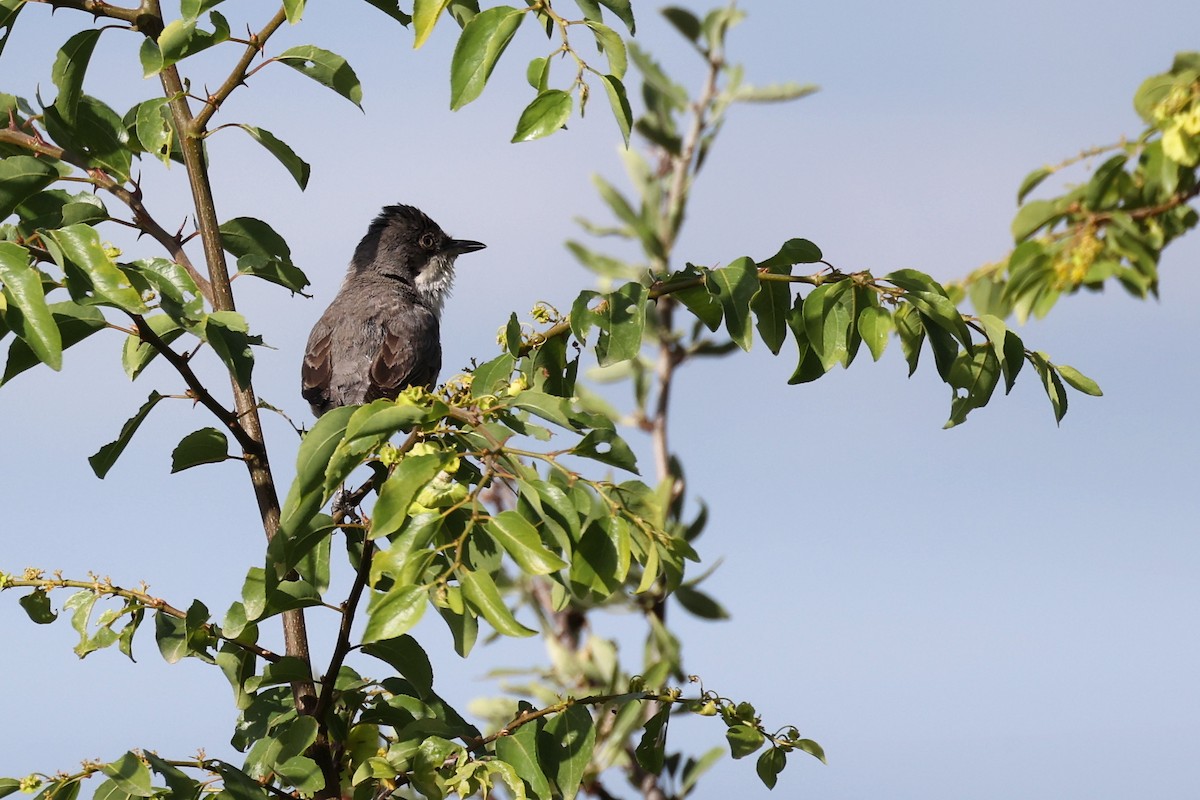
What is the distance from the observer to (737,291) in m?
3.08

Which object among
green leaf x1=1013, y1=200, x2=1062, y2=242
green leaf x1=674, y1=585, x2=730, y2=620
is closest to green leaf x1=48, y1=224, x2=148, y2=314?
green leaf x1=674, y1=585, x2=730, y2=620

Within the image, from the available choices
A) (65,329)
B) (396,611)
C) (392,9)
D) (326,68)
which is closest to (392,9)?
(392,9)

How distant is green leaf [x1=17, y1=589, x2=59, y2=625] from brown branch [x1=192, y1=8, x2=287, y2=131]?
1.46 meters

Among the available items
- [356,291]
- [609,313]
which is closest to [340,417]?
[609,313]

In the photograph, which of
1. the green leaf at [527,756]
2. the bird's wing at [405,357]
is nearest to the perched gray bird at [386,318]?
the bird's wing at [405,357]

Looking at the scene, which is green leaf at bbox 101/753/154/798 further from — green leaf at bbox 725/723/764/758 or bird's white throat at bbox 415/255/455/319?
bird's white throat at bbox 415/255/455/319

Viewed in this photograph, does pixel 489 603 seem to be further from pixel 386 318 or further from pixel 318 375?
pixel 386 318

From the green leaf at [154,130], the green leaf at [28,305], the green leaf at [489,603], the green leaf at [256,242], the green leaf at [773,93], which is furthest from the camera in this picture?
the green leaf at [773,93]

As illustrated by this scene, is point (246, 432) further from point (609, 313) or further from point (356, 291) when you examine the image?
point (356, 291)

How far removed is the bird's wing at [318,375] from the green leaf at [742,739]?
3.52m

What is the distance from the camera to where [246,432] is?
3.62 metres

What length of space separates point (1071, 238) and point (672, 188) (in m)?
2.21

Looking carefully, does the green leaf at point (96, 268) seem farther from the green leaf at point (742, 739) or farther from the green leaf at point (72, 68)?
the green leaf at point (742, 739)

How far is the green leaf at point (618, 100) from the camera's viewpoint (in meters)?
2.86
